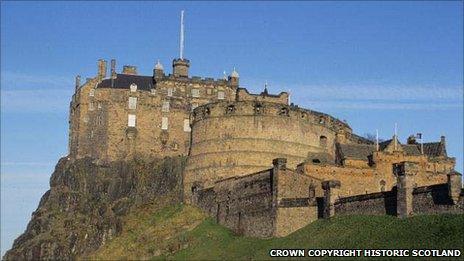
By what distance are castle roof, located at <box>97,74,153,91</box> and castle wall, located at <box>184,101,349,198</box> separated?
1285 centimetres

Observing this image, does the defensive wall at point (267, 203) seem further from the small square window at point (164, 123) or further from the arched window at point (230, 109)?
the small square window at point (164, 123)

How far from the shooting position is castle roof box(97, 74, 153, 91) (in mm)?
81812

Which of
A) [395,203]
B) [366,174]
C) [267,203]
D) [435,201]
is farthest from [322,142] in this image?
[435,201]

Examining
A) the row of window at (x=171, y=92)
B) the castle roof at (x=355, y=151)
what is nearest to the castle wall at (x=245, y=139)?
the castle roof at (x=355, y=151)

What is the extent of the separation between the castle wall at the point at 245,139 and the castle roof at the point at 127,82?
42.2ft

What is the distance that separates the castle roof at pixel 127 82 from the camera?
268 feet

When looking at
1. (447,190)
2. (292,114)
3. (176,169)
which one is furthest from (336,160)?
(447,190)

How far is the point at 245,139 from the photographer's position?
69375 mm

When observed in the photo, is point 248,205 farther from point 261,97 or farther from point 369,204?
point 261,97

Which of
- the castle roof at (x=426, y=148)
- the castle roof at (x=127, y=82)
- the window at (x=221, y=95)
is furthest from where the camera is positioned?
the window at (x=221, y=95)

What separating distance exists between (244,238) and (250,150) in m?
14.8

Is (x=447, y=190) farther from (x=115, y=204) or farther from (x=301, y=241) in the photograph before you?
(x=115, y=204)

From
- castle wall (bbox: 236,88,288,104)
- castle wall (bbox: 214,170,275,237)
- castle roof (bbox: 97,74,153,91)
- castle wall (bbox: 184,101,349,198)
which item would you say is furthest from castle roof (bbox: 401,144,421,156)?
castle roof (bbox: 97,74,153,91)

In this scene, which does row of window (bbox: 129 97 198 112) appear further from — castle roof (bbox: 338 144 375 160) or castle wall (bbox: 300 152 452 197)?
castle wall (bbox: 300 152 452 197)
